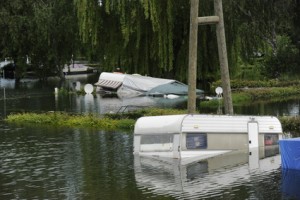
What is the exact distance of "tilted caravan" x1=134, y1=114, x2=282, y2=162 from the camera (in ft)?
54.1

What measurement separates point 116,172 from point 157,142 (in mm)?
2569

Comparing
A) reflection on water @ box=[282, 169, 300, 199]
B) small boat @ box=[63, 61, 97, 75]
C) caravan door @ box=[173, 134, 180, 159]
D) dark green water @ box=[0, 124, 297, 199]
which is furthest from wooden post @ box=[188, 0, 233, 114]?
small boat @ box=[63, 61, 97, 75]

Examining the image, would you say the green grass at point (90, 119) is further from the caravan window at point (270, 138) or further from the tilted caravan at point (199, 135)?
the tilted caravan at point (199, 135)

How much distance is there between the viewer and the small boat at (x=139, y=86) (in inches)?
1567

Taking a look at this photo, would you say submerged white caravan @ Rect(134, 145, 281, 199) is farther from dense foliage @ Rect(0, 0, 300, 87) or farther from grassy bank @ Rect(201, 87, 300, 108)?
dense foliage @ Rect(0, 0, 300, 87)

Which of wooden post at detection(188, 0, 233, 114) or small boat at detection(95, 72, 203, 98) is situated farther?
small boat at detection(95, 72, 203, 98)

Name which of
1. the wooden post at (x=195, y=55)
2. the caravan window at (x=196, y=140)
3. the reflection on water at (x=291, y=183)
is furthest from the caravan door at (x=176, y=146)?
the reflection on water at (x=291, y=183)

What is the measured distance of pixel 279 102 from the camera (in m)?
34.0

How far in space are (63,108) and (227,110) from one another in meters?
14.6

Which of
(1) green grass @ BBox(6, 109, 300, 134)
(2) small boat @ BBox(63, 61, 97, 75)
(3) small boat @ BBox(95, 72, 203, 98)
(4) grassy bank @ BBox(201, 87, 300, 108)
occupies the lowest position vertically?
(1) green grass @ BBox(6, 109, 300, 134)

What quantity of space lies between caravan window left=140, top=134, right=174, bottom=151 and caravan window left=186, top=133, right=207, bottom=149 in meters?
0.51

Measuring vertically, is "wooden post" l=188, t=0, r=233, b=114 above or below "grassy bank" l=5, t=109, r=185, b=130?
above

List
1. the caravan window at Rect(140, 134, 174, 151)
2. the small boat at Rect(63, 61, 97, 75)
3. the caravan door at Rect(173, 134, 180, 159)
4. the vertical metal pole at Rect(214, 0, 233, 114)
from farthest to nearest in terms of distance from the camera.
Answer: the small boat at Rect(63, 61, 97, 75)
the vertical metal pole at Rect(214, 0, 233, 114)
the caravan window at Rect(140, 134, 174, 151)
the caravan door at Rect(173, 134, 180, 159)

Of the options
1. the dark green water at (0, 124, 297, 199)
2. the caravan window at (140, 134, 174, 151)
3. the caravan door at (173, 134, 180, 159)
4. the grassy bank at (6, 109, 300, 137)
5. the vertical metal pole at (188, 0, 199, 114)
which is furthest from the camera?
the grassy bank at (6, 109, 300, 137)
